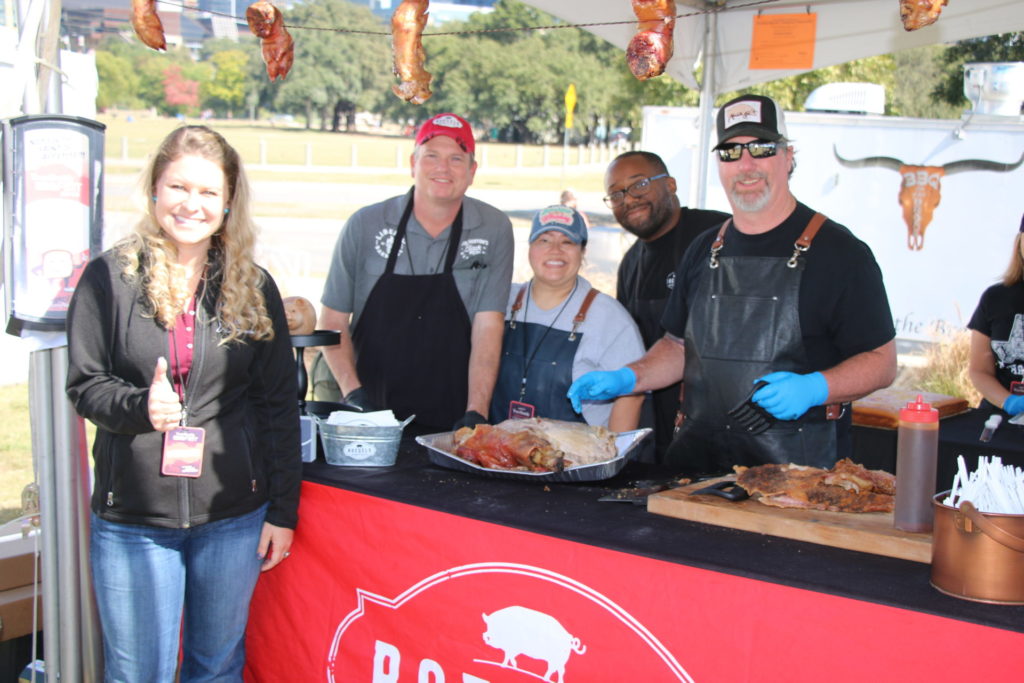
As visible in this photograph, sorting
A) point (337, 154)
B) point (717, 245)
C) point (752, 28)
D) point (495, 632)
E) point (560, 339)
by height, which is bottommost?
point (495, 632)

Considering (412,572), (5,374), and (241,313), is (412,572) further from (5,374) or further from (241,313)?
(5,374)

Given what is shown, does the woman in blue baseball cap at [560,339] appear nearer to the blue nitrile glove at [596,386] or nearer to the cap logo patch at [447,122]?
the blue nitrile glove at [596,386]

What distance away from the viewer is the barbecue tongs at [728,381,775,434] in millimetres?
2695

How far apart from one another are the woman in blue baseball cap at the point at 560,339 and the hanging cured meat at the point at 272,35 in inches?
43.3

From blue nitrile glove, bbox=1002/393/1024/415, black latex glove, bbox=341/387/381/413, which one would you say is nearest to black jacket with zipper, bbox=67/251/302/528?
black latex glove, bbox=341/387/381/413

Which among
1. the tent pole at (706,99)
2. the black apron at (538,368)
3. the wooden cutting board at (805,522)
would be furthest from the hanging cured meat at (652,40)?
the tent pole at (706,99)

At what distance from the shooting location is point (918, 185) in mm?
9836

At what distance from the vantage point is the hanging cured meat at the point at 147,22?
3184mm

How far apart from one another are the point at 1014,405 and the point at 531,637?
2795 millimetres

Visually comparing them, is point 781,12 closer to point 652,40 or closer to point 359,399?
point 652,40

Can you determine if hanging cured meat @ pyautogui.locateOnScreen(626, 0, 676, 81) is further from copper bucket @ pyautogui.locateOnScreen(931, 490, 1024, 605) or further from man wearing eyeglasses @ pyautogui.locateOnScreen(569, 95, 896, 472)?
copper bucket @ pyautogui.locateOnScreen(931, 490, 1024, 605)

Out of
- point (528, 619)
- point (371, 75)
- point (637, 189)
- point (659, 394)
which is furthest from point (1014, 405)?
point (371, 75)

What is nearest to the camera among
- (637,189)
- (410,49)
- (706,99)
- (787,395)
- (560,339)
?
(787,395)

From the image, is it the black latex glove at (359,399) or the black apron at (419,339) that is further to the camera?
the black apron at (419,339)
